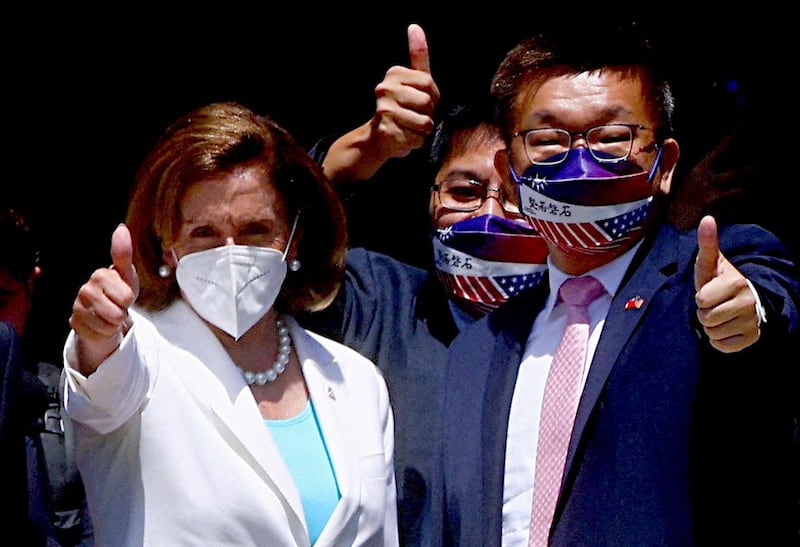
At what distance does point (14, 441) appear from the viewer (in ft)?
9.73

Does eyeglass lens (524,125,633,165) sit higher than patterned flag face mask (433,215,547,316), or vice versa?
eyeglass lens (524,125,633,165)

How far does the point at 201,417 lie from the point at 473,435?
583mm

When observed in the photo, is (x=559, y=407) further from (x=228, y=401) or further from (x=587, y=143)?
(x=228, y=401)

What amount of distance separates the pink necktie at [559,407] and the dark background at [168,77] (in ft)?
5.30

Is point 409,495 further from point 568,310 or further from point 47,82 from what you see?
point 47,82

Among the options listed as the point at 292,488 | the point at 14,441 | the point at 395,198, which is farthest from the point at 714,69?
the point at 14,441

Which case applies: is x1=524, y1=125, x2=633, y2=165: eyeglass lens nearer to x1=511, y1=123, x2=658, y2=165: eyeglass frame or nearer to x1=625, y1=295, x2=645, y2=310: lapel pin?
x1=511, y1=123, x2=658, y2=165: eyeglass frame

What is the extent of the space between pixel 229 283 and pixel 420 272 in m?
A: 0.80

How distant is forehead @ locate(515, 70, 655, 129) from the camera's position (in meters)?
3.19

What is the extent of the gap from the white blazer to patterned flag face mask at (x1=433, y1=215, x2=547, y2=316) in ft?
2.28

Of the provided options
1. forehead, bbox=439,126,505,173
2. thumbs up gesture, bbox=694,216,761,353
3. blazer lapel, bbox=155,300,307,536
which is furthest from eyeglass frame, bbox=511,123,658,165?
blazer lapel, bbox=155,300,307,536

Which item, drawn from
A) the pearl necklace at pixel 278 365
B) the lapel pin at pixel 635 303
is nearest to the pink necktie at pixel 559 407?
the lapel pin at pixel 635 303

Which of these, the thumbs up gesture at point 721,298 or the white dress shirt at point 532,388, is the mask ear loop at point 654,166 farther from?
the thumbs up gesture at point 721,298

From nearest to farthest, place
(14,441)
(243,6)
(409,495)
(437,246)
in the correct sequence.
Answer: (14,441)
(409,495)
(437,246)
(243,6)
